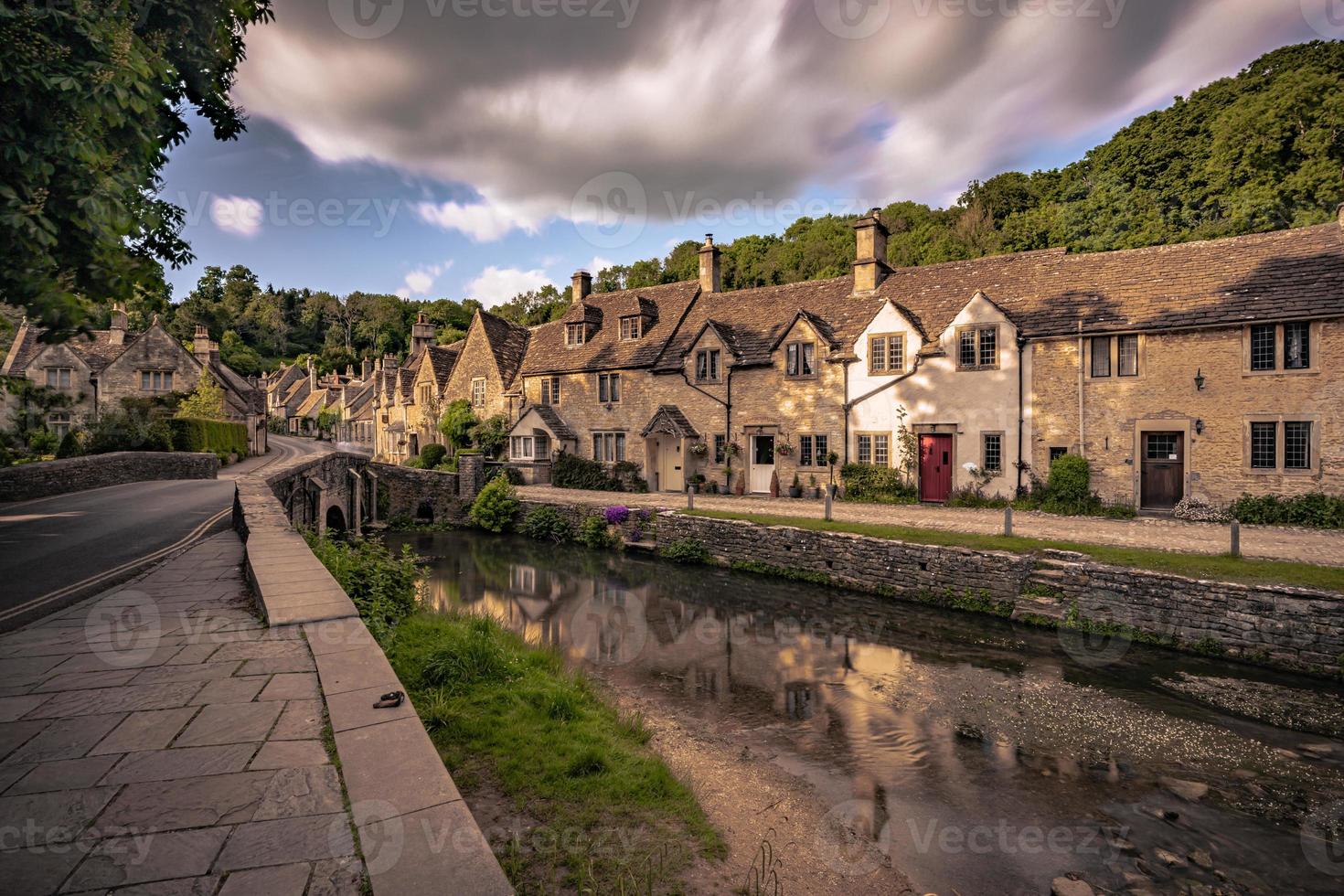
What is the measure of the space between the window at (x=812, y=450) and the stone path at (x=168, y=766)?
76.9 ft

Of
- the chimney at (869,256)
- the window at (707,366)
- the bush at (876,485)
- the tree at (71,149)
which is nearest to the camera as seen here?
the tree at (71,149)

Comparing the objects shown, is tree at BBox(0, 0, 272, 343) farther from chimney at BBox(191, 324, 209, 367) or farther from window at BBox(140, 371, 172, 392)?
chimney at BBox(191, 324, 209, 367)

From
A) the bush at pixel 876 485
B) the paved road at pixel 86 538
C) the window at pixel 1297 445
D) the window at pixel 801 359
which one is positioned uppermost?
the window at pixel 801 359

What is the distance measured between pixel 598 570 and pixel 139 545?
12709mm

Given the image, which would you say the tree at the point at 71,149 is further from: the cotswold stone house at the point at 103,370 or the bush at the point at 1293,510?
the cotswold stone house at the point at 103,370

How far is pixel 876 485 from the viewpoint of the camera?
24.9m

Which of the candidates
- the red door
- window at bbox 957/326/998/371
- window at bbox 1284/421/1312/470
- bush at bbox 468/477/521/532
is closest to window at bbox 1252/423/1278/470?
window at bbox 1284/421/1312/470

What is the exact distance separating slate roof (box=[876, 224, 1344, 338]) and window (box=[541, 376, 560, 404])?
19590 millimetres

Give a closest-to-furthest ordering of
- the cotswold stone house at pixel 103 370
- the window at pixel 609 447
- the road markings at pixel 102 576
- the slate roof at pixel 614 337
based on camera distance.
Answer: the road markings at pixel 102 576 < the window at pixel 609 447 < the slate roof at pixel 614 337 < the cotswold stone house at pixel 103 370

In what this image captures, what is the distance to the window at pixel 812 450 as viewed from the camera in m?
27.0

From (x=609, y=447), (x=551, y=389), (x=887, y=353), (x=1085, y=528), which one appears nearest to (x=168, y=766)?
(x=1085, y=528)

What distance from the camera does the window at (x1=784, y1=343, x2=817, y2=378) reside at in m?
27.4

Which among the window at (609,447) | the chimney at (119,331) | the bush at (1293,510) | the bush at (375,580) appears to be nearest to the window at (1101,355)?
the bush at (1293,510)

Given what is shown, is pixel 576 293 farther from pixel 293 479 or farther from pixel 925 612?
pixel 925 612
